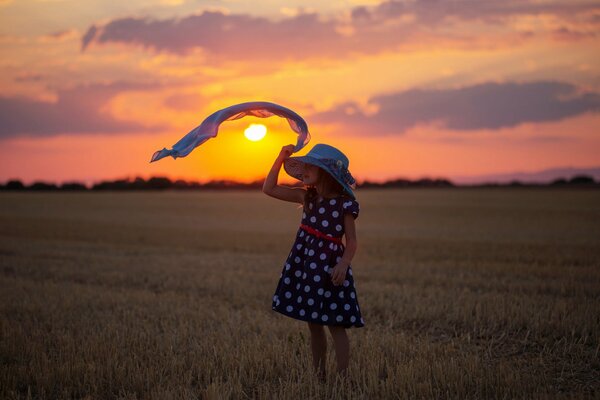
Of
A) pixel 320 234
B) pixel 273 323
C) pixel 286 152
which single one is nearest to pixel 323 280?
pixel 320 234

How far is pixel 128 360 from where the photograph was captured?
614 cm

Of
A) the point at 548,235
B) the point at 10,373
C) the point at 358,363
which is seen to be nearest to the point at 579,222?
the point at 548,235

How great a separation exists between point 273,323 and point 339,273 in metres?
3.05

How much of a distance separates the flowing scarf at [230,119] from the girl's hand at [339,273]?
1.16 m

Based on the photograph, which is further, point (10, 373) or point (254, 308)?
point (254, 308)

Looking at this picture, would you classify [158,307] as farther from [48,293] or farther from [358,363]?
[358,363]

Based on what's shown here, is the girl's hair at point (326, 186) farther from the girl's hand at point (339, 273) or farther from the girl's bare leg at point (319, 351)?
the girl's bare leg at point (319, 351)

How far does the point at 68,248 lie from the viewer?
18.7 metres

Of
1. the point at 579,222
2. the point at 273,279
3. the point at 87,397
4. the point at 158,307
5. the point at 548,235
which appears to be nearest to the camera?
the point at 87,397

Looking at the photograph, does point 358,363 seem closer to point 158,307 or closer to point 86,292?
point 158,307

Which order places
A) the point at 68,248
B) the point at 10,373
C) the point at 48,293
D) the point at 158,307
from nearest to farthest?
the point at 10,373 → the point at 158,307 → the point at 48,293 → the point at 68,248

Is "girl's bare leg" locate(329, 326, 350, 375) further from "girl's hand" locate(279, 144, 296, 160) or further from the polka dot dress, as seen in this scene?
"girl's hand" locate(279, 144, 296, 160)

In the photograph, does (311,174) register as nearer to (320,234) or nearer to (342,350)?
(320,234)

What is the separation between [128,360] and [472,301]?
5444 mm
